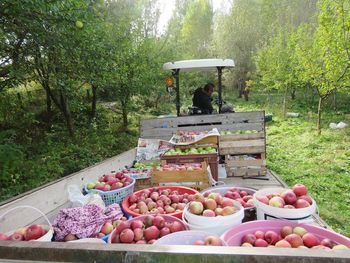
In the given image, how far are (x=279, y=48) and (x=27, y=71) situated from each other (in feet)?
50.6

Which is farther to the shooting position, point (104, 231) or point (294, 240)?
point (104, 231)

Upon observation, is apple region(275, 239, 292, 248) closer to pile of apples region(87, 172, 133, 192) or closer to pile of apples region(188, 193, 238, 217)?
pile of apples region(188, 193, 238, 217)

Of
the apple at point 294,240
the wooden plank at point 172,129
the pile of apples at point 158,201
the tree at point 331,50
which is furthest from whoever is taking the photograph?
the tree at point 331,50

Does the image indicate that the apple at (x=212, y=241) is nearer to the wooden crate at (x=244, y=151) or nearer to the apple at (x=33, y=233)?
the apple at (x=33, y=233)

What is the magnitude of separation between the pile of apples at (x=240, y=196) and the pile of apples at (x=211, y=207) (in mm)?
300

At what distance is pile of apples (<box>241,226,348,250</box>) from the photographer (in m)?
1.86

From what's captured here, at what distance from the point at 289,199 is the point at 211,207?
2.15ft

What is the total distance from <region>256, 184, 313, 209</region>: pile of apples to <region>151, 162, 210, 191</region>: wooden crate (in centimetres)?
148

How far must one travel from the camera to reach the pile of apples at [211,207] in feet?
7.75

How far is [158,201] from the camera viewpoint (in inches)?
124

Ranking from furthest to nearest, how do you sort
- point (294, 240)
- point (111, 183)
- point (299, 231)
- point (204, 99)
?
point (204, 99), point (111, 183), point (299, 231), point (294, 240)

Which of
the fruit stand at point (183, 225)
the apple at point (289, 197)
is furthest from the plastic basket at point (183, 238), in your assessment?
the apple at point (289, 197)

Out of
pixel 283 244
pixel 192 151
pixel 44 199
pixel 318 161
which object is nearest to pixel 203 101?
pixel 192 151

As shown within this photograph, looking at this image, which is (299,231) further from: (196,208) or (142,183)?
(142,183)
